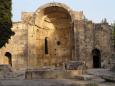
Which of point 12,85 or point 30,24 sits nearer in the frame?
point 12,85

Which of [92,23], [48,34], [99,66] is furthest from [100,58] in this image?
[48,34]

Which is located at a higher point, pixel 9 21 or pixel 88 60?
pixel 9 21

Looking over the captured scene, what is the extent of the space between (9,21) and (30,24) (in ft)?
43.1

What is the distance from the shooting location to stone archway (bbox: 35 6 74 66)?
38750 millimetres

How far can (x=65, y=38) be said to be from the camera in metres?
39.2

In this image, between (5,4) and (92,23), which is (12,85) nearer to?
(5,4)

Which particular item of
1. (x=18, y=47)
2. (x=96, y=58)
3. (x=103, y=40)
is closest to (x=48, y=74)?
(x=18, y=47)

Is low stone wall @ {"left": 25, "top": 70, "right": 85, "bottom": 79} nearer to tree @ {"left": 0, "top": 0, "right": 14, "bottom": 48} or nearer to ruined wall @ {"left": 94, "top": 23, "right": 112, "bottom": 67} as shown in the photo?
tree @ {"left": 0, "top": 0, "right": 14, "bottom": 48}

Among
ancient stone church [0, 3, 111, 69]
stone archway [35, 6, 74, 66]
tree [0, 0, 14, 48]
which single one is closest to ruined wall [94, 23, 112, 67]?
ancient stone church [0, 3, 111, 69]

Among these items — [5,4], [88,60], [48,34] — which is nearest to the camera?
[5,4]

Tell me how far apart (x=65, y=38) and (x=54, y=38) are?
4.64 ft

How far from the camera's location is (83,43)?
121ft

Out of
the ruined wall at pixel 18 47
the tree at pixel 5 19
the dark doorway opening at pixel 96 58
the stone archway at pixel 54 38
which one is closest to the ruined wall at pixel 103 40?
the dark doorway opening at pixel 96 58

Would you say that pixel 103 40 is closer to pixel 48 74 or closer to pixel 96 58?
pixel 96 58
